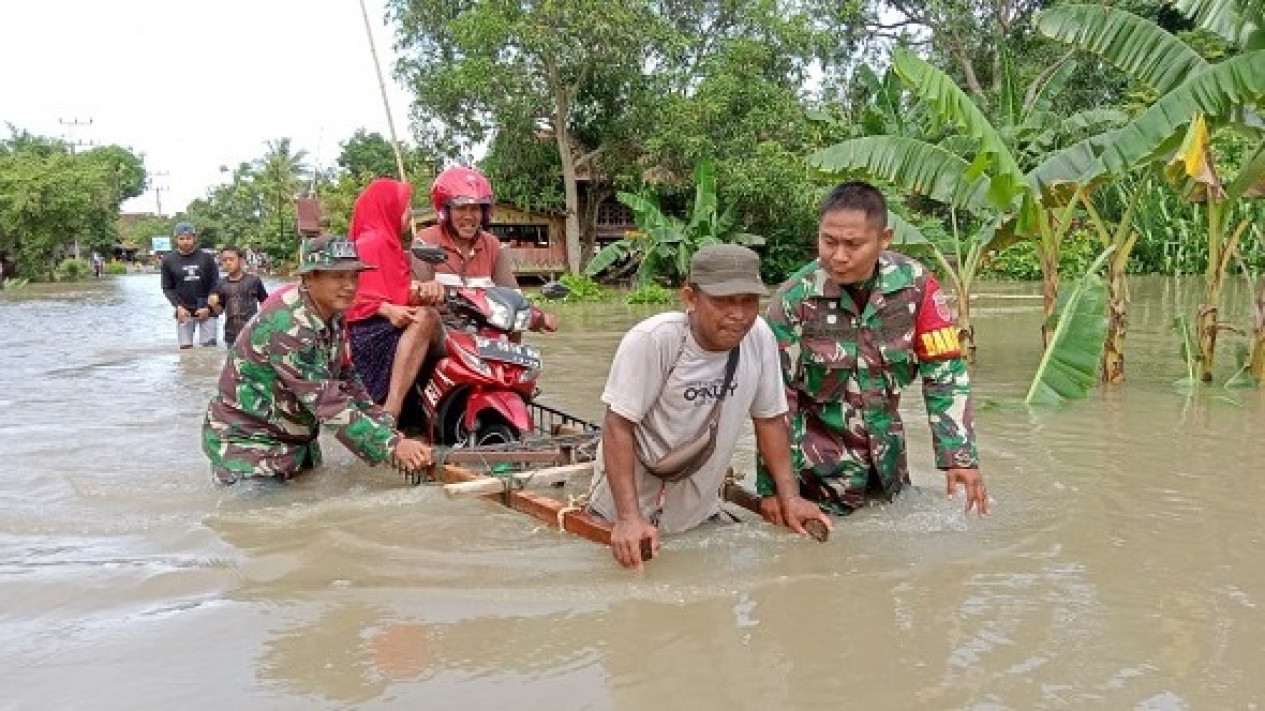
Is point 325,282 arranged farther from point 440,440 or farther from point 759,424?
point 759,424

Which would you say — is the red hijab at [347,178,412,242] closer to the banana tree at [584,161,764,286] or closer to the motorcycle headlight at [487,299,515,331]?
the motorcycle headlight at [487,299,515,331]

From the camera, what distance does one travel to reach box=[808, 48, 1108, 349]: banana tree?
7.45 m

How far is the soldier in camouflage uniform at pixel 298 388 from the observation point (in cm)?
445

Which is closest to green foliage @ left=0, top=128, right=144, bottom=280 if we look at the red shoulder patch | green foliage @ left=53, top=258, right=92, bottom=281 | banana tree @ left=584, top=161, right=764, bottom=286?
green foliage @ left=53, top=258, right=92, bottom=281

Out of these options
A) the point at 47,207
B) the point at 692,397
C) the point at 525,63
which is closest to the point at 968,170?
the point at 692,397

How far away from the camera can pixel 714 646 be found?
118 inches

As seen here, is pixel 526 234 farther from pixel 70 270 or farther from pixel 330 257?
pixel 70 270

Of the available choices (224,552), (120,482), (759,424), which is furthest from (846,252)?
(120,482)

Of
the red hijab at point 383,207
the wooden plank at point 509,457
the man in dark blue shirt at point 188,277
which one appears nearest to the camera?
the wooden plank at point 509,457

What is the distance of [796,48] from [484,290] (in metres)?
23.5

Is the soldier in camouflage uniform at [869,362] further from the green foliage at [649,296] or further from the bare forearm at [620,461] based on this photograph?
the green foliage at [649,296]

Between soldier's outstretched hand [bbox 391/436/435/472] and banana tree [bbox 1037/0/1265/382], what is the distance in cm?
527

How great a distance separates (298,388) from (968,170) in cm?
509

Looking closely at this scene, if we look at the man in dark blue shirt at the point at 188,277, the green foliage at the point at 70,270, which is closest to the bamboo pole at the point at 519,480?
the man in dark blue shirt at the point at 188,277
